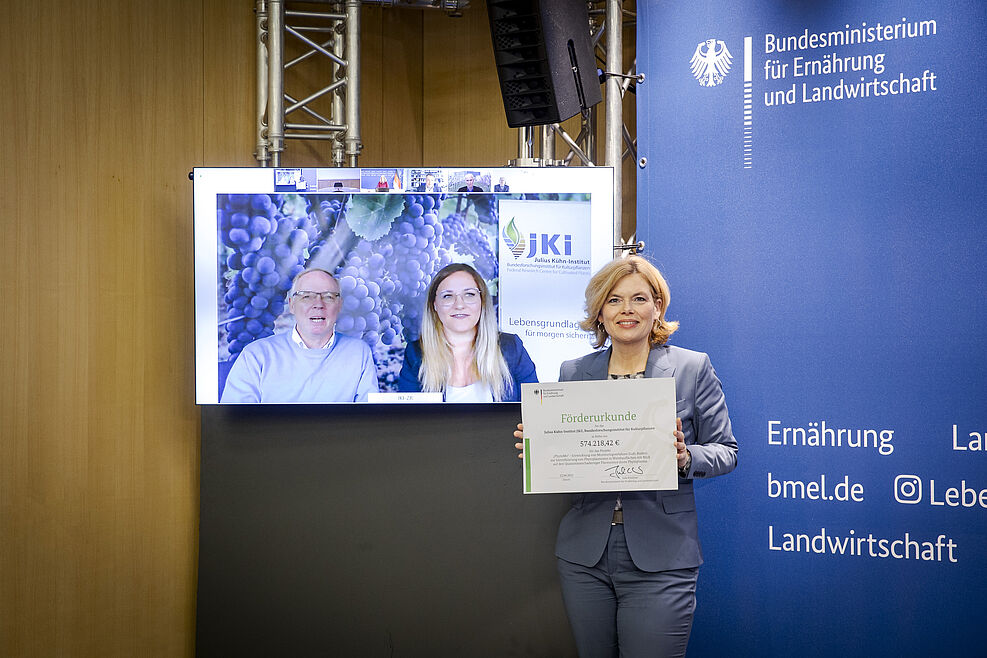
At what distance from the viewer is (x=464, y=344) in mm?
3801

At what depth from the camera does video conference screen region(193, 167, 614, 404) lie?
149 inches

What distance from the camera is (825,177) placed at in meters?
3.45

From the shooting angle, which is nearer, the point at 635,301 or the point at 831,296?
the point at 635,301

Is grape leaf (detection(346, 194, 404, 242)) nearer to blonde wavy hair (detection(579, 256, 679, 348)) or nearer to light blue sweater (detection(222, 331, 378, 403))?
light blue sweater (detection(222, 331, 378, 403))

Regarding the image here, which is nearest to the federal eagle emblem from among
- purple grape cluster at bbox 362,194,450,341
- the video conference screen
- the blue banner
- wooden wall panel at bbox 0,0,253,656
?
the blue banner

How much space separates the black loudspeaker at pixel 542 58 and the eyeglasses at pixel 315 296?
103cm

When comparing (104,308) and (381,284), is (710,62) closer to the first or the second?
(381,284)

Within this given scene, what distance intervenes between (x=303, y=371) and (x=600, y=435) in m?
1.59

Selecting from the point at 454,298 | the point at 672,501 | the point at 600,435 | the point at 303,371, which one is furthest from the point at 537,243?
the point at 672,501

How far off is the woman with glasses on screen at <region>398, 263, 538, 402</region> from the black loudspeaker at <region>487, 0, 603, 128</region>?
710 mm

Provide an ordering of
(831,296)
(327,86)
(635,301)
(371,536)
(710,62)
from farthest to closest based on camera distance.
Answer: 1. (327,86)
2. (371,536)
3. (710,62)
4. (831,296)
5. (635,301)

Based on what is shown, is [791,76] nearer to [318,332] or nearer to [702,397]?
[702,397]

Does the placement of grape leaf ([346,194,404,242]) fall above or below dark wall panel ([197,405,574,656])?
above

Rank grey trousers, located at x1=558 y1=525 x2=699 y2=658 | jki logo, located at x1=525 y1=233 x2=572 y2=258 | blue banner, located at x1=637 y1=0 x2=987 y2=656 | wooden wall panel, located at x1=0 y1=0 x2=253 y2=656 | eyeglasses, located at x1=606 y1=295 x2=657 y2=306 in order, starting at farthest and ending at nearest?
wooden wall panel, located at x1=0 y1=0 x2=253 y2=656
jki logo, located at x1=525 y1=233 x2=572 y2=258
blue banner, located at x1=637 y1=0 x2=987 y2=656
eyeglasses, located at x1=606 y1=295 x2=657 y2=306
grey trousers, located at x1=558 y1=525 x2=699 y2=658
